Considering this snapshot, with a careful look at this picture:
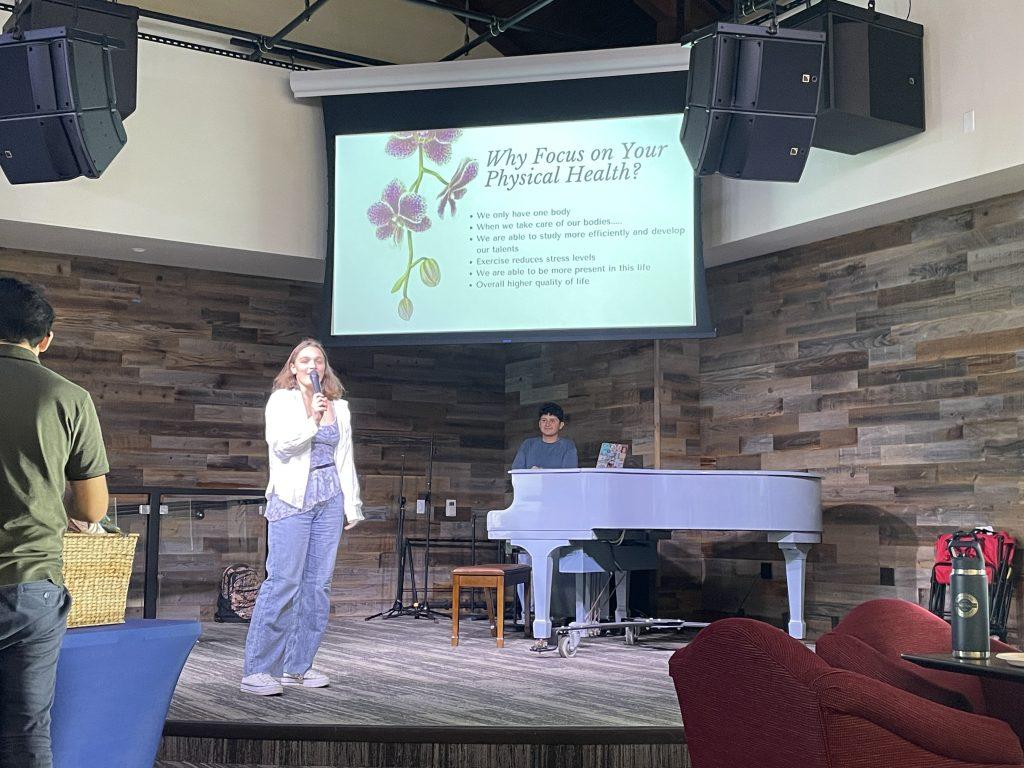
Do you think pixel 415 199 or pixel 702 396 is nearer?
pixel 415 199

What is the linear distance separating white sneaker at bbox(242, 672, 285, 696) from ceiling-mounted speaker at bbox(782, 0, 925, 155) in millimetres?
3811

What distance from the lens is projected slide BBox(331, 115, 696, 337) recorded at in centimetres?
695

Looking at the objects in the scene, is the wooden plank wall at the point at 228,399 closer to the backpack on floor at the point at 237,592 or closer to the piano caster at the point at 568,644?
the backpack on floor at the point at 237,592

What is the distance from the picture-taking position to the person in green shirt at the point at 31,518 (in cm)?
236

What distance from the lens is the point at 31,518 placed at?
242 centimetres

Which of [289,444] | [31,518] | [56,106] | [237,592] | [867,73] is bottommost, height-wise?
[237,592]

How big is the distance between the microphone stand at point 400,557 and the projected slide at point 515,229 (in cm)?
188

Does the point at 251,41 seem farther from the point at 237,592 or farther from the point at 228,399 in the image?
the point at 237,592

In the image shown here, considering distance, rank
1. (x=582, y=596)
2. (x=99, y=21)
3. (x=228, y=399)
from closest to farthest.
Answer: (x=99, y=21) < (x=582, y=596) < (x=228, y=399)

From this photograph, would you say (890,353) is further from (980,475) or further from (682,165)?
(682,165)

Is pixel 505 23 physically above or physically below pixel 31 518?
above

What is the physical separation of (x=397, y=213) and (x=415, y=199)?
5.8 inches

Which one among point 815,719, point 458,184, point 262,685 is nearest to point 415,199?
point 458,184

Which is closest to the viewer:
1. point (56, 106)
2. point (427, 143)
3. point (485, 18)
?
point (56, 106)
